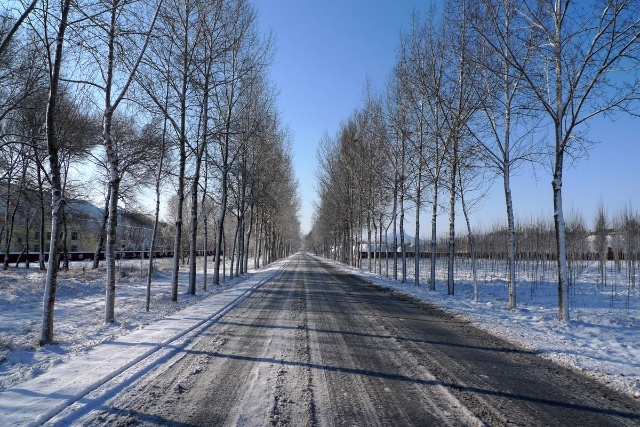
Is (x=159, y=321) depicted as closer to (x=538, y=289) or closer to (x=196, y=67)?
(x=196, y=67)

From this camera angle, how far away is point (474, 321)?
9594 millimetres

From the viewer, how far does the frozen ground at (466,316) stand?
19.1ft

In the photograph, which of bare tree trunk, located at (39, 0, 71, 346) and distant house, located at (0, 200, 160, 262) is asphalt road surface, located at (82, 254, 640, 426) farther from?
distant house, located at (0, 200, 160, 262)

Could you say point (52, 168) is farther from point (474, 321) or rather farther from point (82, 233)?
point (82, 233)

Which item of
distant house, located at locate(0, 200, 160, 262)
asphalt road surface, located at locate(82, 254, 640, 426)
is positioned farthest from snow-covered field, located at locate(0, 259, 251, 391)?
distant house, located at locate(0, 200, 160, 262)

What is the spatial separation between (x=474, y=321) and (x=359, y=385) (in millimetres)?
6018

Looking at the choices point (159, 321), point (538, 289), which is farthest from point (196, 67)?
point (538, 289)

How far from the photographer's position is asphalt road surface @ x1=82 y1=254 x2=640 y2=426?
12.4ft

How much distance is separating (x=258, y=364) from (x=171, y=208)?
56.4 meters

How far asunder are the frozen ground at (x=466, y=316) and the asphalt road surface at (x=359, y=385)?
90 cm

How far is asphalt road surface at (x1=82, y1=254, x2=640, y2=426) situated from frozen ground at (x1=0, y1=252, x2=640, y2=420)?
0.90m

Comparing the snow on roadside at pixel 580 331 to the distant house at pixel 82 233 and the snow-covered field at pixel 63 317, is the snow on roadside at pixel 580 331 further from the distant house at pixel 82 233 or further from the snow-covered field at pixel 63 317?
the distant house at pixel 82 233

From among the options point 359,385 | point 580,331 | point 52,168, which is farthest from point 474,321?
point 52,168

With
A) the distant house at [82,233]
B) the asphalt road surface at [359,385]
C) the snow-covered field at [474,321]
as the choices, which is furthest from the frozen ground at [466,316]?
the distant house at [82,233]
